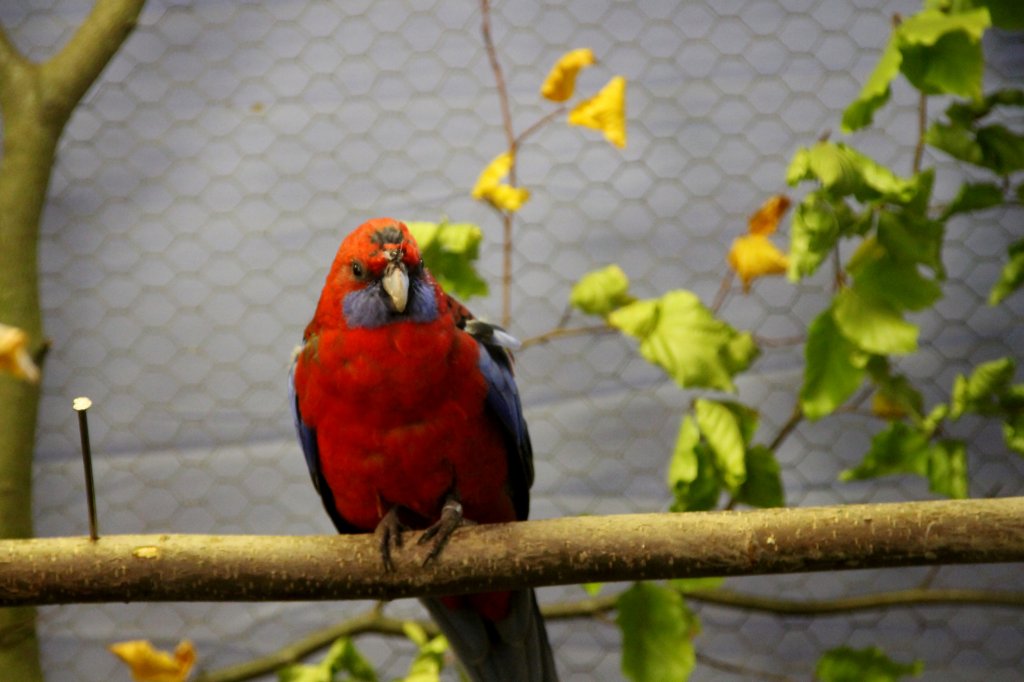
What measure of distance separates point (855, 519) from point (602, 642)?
42.3 inches

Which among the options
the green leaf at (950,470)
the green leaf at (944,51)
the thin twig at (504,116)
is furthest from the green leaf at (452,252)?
the green leaf at (950,470)

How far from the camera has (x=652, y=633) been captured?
4.66 ft

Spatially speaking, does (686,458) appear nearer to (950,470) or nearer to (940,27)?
(950,470)

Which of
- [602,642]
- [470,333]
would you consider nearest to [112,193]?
[470,333]

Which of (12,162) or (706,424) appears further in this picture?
(12,162)

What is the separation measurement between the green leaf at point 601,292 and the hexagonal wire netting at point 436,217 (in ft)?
1.28

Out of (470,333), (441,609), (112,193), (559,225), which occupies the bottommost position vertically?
(441,609)

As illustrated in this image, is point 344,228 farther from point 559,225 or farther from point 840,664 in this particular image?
point 840,664

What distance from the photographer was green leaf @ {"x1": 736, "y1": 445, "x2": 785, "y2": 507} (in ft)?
4.73

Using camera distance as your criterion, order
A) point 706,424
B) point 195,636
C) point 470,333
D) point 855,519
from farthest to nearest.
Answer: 1. point 195,636
2. point 706,424
3. point 470,333
4. point 855,519

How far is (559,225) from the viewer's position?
6.24 ft

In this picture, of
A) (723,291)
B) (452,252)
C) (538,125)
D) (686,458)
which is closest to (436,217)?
(538,125)

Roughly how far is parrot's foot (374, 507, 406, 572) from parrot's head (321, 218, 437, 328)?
22 centimetres

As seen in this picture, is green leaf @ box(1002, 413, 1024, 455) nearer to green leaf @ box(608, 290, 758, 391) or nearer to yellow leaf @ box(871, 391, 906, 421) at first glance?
yellow leaf @ box(871, 391, 906, 421)
